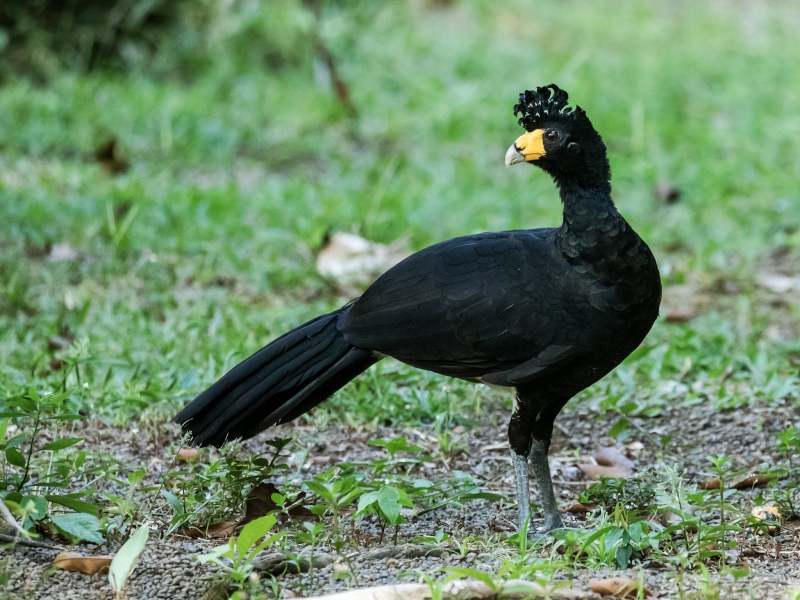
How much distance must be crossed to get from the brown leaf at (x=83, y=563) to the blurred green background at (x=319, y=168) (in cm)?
110

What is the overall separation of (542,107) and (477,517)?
1.32 m

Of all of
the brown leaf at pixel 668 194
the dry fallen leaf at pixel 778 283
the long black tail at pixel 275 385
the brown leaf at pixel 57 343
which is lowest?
the long black tail at pixel 275 385

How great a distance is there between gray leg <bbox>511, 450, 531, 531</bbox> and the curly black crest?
106cm

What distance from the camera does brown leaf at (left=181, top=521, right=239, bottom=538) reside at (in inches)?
117

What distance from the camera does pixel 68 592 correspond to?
2.56 metres

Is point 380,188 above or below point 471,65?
below

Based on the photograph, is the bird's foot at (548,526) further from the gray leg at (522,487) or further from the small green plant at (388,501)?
the small green plant at (388,501)

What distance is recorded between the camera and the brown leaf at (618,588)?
2.43 meters

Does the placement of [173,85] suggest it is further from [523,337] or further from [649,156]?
[523,337]

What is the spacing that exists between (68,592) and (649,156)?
5.78 meters

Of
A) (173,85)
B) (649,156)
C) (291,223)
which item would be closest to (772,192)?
(649,156)

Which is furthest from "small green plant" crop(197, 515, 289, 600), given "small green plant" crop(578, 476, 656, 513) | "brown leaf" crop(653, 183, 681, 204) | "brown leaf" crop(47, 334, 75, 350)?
"brown leaf" crop(653, 183, 681, 204)

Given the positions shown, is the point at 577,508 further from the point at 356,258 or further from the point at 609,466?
the point at 356,258

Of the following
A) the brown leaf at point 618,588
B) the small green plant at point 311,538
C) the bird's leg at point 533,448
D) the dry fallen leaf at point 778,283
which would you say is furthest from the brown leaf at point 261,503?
the dry fallen leaf at point 778,283
